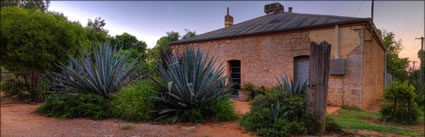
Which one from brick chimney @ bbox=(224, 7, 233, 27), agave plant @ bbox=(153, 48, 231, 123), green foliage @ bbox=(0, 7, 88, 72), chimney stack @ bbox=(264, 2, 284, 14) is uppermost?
chimney stack @ bbox=(264, 2, 284, 14)

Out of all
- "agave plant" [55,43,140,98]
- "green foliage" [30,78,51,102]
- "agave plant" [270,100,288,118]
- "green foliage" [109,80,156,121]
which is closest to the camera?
"agave plant" [270,100,288,118]

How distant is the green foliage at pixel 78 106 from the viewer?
15.9 ft

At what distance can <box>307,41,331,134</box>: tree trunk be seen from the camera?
3.79 metres

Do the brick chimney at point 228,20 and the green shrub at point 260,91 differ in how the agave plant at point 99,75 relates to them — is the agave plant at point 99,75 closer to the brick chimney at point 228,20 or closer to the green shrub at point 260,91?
the green shrub at point 260,91

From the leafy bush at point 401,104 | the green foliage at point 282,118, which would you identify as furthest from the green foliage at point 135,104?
the leafy bush at point 401,104

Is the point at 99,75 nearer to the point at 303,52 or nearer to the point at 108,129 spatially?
the point at 108,129

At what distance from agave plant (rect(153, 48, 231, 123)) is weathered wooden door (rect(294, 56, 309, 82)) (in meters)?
5.13

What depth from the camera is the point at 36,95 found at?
7.46 meters

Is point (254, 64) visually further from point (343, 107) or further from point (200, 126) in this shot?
point (200, 126)

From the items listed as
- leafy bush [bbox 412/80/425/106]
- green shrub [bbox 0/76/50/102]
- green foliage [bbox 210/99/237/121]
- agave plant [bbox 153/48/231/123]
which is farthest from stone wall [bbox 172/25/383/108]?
green shrub [bbox 0/76/50/102]

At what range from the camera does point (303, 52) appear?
8.65m

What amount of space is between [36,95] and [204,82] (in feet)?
20.3

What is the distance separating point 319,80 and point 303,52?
5197 millimetres

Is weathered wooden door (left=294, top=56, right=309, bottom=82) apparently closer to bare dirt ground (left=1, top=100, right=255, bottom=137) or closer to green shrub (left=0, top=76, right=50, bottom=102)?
bare dirt ground (left=1, top=100, right=255, bottom=137)
